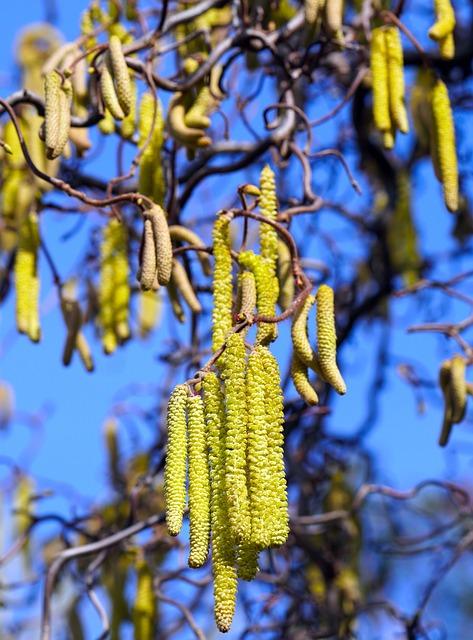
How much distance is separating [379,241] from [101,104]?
1.98m

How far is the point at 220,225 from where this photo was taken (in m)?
2.21

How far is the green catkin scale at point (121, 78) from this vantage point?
2.42 m

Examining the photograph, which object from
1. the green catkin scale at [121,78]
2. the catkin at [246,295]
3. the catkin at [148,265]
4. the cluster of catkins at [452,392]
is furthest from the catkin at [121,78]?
the cluster of catkins at [452,392]

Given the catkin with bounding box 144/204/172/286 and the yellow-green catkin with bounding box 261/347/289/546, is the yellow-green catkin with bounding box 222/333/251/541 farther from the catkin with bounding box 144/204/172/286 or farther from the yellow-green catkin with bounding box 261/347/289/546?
the catkin with bounding box 144/204/172/286

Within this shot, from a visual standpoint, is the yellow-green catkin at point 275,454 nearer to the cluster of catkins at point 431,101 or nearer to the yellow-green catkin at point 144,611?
the cluster of catkins at point 431,101

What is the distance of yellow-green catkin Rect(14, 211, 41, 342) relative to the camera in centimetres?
283

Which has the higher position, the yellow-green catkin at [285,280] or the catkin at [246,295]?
the yellow-green catkin at [285,280]

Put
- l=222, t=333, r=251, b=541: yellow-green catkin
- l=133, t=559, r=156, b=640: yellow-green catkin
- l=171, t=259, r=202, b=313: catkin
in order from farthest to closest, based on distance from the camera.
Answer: l=133, t=559, r=156, b=640: yellow-green catkin → l=171, t=259, r=202, b=313: catkin → l=222, t=333, r=251, b=541: yellow-green catkin

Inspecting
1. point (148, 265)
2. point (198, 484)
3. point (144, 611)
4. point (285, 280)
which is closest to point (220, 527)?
point (198, 484)

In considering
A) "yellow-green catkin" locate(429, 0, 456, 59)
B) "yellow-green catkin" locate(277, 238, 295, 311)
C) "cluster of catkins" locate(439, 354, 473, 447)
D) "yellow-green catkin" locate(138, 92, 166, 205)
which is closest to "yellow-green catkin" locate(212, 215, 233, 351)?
"yellow-green catkin" locate(277, 238, 295, 311)

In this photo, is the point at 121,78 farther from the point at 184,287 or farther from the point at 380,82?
the point at 380,82

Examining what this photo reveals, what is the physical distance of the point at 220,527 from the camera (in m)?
1.71

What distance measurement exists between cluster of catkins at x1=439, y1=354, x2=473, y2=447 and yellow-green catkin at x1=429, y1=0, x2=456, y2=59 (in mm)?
732

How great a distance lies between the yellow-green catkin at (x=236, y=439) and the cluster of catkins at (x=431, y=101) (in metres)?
1.02
